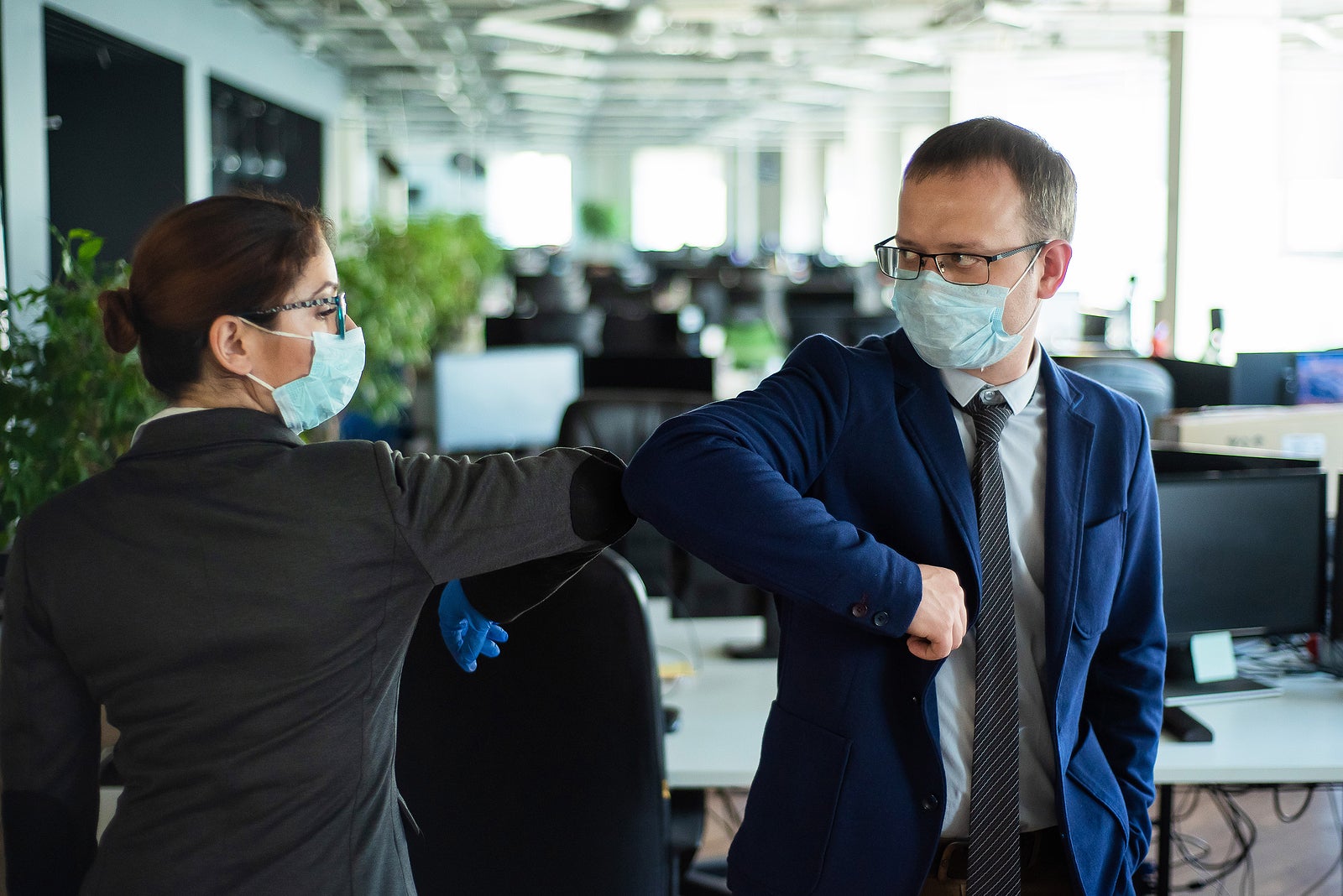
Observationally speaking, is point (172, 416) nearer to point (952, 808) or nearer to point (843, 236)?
point (952, 808)

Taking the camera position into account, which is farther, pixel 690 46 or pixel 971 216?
pixel 690 46

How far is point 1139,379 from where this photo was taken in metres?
3.79

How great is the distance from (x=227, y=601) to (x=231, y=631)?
3 centimetres

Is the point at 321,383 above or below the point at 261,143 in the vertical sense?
below

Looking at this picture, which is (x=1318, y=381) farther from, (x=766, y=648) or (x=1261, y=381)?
(x=766, y=648)

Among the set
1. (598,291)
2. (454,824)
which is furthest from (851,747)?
(598,291)

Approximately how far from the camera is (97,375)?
2.38 m

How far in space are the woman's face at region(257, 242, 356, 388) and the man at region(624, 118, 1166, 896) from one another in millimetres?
367

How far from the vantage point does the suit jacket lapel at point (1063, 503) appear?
52.8 inches

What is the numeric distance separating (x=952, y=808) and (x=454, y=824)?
2.08 ft

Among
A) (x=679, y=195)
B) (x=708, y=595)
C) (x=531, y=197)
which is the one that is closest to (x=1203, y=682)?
(x=708, y=595)

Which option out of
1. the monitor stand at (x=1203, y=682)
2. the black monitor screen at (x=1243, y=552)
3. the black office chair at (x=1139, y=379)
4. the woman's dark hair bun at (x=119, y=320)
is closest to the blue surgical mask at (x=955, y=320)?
the woman's dark hair bun at (x=119, y=320)

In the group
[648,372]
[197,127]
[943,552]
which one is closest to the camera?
[943,552]

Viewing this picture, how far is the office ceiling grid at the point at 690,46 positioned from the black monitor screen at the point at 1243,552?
18.2ft
